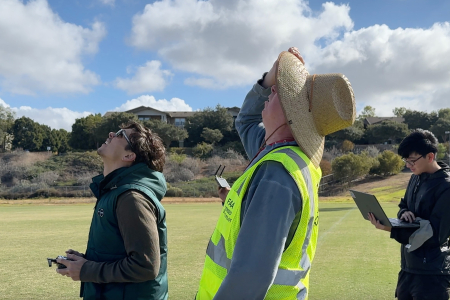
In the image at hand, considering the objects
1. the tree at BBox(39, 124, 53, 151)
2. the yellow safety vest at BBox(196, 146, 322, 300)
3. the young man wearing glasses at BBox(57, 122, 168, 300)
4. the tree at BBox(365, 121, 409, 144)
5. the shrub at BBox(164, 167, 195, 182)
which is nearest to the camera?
the yellow safety vest at BBox(196, 146, 322, 300)

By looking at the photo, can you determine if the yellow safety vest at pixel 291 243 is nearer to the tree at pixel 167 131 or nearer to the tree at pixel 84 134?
the tree at pixel 167 131

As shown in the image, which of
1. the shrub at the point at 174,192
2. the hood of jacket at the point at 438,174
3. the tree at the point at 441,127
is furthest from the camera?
the tree at the point at 441,127

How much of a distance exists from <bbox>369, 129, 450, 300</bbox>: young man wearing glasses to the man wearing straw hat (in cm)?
200

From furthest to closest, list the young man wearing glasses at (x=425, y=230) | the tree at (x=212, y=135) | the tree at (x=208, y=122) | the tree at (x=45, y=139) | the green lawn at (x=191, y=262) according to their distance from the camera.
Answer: the tree at (x=45, y=139) → the tree at (x=208, y=122) → the tree at (x=212, y=135) → the green lawn at (x=191, y=262) → the young man wearing glasses at (x=425, y=230)

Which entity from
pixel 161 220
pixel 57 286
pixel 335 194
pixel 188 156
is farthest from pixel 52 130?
pixel 161 220

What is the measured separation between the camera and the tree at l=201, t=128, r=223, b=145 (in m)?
53.7

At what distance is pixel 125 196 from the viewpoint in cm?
253

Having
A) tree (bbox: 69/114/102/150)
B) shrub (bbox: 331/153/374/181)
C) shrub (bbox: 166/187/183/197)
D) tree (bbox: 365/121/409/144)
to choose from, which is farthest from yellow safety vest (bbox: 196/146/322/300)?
tree (bbox: 69/114/102/150)

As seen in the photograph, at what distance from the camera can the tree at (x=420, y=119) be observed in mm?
56688

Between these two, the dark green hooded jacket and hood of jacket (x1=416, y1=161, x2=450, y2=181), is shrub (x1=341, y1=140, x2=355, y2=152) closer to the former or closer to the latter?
hood of jacket (x1=416, y1=161, x2=450, y2=181)

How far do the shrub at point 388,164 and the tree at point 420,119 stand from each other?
1971cm

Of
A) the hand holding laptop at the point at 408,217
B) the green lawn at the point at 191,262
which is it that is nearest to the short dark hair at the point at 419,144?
the hand holding laptop at the point at 408,217

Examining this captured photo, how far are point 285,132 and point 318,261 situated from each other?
6982mm

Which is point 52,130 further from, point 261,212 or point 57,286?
point 261,212
